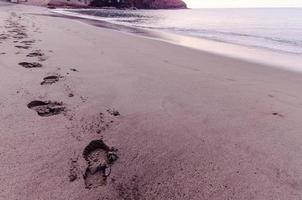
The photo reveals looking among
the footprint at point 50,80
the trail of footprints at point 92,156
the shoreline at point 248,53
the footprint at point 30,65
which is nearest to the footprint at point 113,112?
the trail of footprints at point 92,156

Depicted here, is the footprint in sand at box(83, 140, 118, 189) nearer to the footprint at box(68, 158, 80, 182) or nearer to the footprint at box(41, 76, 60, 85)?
the footprint at box(68, 158, 80, 182)

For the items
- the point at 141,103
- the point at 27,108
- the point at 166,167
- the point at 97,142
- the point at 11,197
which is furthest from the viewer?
the point at 141,103

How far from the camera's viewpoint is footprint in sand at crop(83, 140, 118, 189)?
1.99 meters

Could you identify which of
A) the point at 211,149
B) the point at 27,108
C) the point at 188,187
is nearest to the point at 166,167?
the point at 188,187

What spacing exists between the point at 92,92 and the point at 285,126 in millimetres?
2175

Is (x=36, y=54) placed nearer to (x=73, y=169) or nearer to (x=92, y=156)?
(x=92, y=156)

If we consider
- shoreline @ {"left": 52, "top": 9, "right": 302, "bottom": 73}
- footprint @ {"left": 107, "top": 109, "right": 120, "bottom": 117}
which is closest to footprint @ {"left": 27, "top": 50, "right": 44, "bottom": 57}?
footprint @ {"left": 107, "top": 109, "right": 120, "bottom": 117}

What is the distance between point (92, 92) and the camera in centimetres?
355

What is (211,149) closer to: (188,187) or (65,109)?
(188,187)

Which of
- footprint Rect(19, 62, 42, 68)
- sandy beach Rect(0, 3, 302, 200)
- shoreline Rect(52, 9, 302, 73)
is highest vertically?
footprint Rect(19, 62, 42, 68)

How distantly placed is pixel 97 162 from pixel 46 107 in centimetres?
115

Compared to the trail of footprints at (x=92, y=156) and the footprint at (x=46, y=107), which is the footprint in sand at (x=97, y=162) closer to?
the trail of footprints at (x=92, y=156)

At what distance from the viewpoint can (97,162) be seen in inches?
86.0

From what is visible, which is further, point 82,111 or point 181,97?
point 181,97
